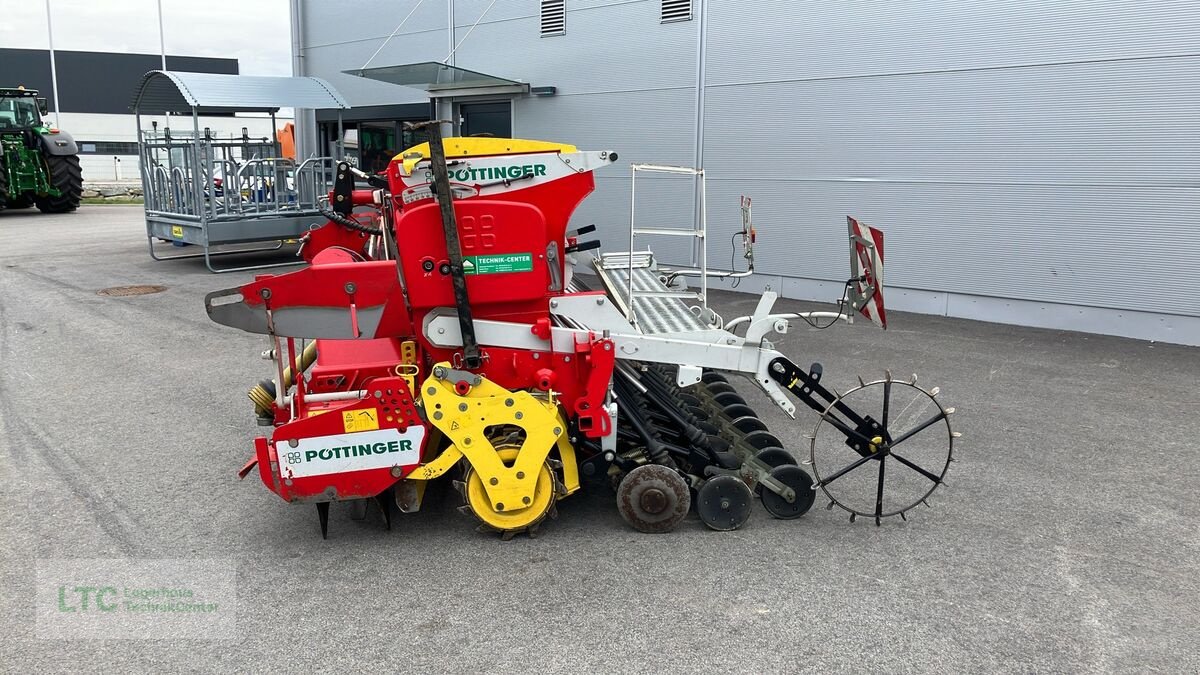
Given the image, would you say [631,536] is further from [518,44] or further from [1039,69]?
[518,44]

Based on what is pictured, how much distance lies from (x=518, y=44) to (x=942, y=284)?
7464 millimetres

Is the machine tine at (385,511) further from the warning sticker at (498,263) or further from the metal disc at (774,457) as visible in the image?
the metal disc at (774,457)

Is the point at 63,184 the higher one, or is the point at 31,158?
the point at 31,158

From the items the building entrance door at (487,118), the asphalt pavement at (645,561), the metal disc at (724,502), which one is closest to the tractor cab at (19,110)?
the building entrance door at (487,118)

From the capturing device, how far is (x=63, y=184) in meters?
21.5

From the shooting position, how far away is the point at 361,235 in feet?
20.0

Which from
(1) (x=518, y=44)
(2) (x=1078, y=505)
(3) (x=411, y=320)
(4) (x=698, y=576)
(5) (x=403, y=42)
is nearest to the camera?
(4) (x=698, y=576)

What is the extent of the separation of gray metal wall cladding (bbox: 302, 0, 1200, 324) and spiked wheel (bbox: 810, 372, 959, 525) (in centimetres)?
385

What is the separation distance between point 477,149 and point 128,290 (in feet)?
29.5

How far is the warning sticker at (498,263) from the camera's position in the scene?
4188mm

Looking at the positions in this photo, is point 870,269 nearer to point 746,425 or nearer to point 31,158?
point 746,425

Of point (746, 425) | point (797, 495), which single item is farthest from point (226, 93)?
point (797, 495)

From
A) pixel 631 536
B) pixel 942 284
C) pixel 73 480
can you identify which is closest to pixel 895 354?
pixel 942 284

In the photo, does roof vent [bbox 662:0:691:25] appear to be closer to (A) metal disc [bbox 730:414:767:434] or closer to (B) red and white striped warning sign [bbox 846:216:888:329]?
(B) red and white striped warning sign [bbox 846:216:888:329]
